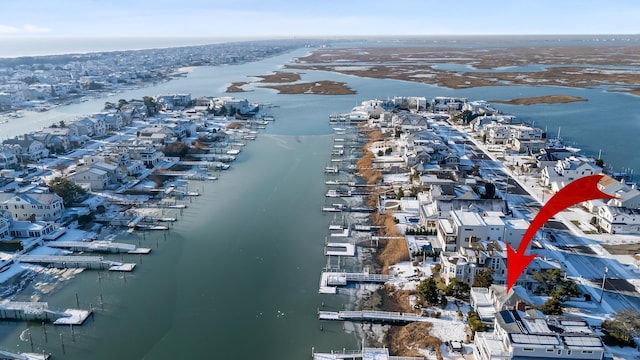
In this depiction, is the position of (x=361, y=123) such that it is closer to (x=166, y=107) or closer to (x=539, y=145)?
(x=539, y=145)

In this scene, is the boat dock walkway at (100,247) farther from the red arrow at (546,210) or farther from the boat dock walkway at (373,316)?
Result: the red arrow at (546,210)

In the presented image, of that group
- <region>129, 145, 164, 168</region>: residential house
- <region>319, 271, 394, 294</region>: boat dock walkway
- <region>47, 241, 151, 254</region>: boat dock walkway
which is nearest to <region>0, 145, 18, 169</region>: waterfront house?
<region>129, 145, 164, 168</region>: residential house

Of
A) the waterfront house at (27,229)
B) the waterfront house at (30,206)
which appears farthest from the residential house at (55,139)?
the waterfront house at (27,229)

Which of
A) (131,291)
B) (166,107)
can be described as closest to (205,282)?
(131,291)

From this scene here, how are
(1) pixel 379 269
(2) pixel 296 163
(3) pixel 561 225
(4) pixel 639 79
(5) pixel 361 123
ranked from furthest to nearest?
(4) pixel 639 79
(5) pixel 361 123
(2) pixel 296 163
(3) pixel 561 225
(1) pixel 379 269

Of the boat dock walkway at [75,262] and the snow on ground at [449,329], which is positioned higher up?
the boat dock walkway at [75,262]

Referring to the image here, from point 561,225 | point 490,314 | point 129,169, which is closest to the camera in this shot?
point 490,314
